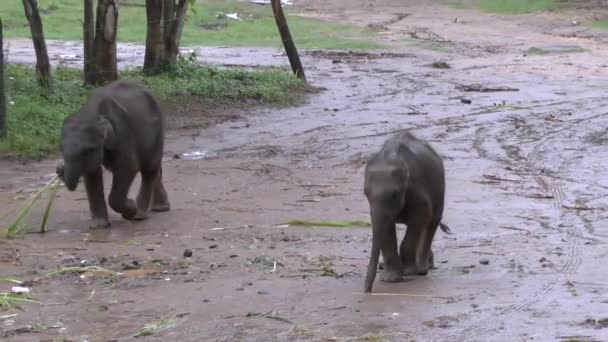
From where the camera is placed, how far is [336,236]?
1029 cm

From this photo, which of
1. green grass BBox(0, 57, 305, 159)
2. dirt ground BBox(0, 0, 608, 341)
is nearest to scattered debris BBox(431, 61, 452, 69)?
dirt ground BBox(0, 0, 608, 341)

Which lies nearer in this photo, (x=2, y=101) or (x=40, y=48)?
(x=2, y=101)

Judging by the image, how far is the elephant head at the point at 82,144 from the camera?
10.3m

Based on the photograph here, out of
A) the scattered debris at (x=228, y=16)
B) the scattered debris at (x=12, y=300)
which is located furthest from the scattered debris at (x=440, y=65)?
the scattered debris at (x=12, y=300)

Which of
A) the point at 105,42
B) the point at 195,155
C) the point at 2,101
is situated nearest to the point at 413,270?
the point at 195,155

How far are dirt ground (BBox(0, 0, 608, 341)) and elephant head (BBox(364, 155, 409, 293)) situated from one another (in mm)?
402

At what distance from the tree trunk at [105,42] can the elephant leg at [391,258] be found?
33.6 feet

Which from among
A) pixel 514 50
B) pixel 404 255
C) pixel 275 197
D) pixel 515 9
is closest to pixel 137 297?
pixel 404 255

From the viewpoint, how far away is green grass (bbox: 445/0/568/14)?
132 feet

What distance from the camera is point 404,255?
870 cm

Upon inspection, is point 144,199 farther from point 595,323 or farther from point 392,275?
point 595,323

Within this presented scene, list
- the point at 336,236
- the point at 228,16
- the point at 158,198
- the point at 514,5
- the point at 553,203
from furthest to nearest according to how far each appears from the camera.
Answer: the point at 514,5 < the point at 228,16 < the point at 553,203 < the point at 158,198 < the point at 336,236

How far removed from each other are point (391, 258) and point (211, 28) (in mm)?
28149

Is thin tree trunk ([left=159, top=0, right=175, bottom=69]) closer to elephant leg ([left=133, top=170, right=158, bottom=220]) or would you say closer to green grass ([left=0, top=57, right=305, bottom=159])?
green grass ([left=0, top=57, right=305, bottom=159])
